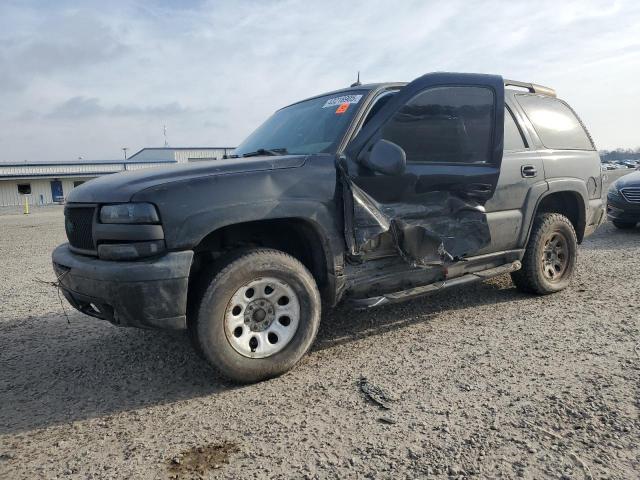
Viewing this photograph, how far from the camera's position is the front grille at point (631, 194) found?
29.0 ft

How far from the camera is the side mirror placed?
3262 mm

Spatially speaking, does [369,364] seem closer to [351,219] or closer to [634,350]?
[351,219]

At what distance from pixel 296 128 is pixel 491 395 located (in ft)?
8.45

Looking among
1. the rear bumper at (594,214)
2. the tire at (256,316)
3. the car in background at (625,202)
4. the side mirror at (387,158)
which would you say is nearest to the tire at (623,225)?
the car in background at (625,202)

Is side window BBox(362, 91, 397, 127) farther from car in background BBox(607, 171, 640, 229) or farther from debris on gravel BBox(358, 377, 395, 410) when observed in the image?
car in background BBox(607, 171, 640, 229)

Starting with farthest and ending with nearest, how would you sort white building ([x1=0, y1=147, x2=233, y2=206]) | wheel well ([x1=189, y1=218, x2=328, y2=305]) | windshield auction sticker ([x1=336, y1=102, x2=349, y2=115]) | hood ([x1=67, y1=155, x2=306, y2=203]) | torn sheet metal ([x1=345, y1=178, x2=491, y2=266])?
white building ([x1=0, y1=147, x2=233, y2=206])
windshield auction sticker ([x1=336, y1=102, x2=349, y2=115])
torn sheet metal ([x1=345, y1=178, x2=491, y2=266])
wheel well ([x1=189, y1=218, x2=328, y2=305])
hood ([x1=67, y1=155, x2=306, y2=203])

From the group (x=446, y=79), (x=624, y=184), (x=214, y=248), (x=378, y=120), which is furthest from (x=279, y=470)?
(x=624, y=184)

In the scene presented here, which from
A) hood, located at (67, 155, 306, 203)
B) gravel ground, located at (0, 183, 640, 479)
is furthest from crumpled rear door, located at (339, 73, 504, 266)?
gravel ground, located at (0, 183, 640, 479)

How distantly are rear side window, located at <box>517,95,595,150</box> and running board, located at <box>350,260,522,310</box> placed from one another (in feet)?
4.53

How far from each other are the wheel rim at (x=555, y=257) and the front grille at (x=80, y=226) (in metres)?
4.19

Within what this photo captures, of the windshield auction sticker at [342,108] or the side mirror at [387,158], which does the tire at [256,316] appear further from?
the windshield auction sticker at [342,108]

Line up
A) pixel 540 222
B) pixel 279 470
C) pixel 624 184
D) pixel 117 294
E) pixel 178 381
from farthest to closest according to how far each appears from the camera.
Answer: pixel 624 184 < pixel 540 222 < pixel 178 381 < pixel 117 294 < pixel 279 470

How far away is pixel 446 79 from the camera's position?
383 cm

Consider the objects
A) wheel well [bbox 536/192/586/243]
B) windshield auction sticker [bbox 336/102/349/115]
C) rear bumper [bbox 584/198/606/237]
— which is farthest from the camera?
rear bumper [bbox 584/198/606/237]
